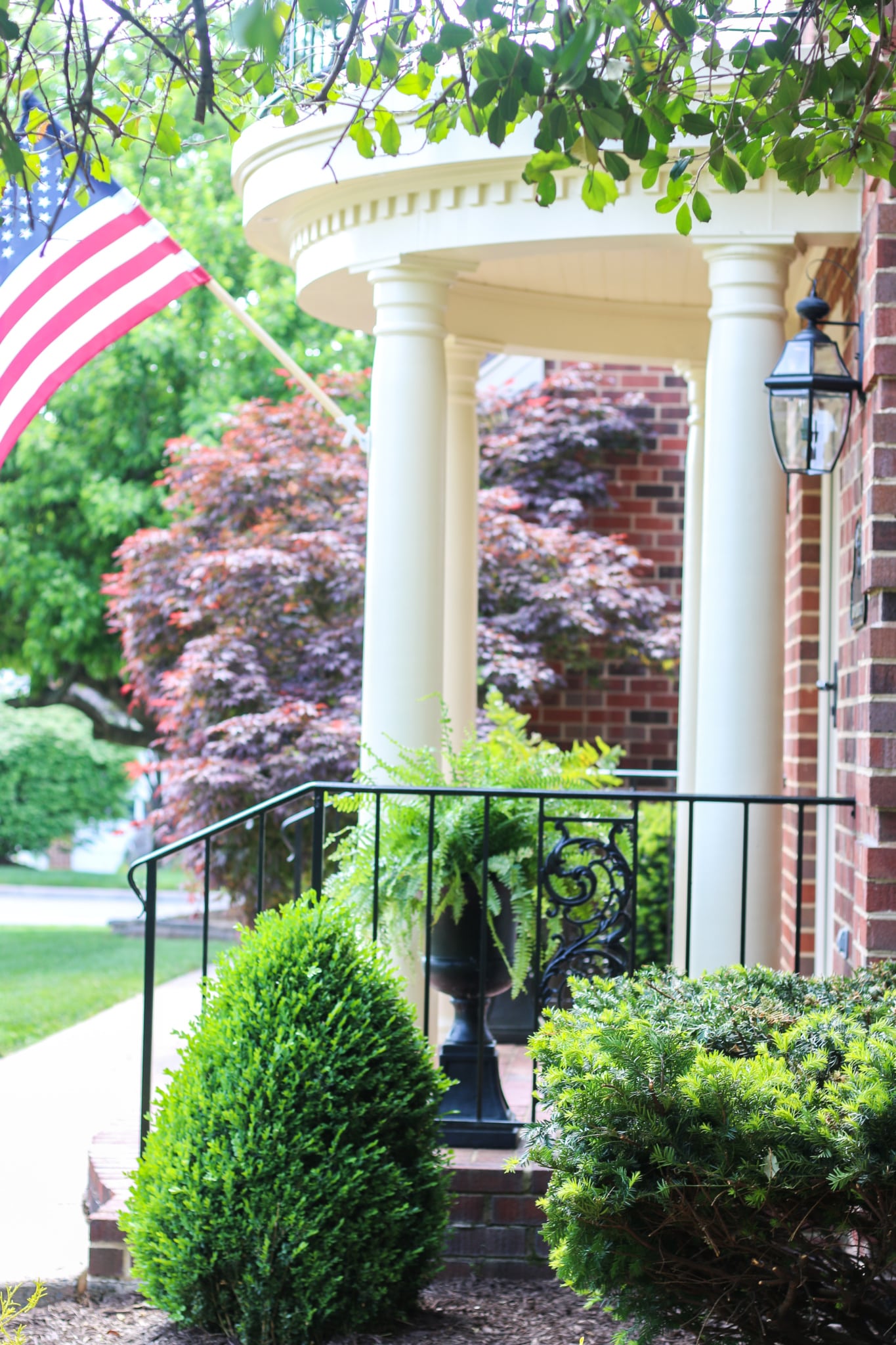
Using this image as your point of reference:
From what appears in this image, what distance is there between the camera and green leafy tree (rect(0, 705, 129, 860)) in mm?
23312

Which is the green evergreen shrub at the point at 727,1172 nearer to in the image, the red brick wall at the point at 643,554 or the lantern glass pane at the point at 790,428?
the lantern glass pane at the point at 790,428

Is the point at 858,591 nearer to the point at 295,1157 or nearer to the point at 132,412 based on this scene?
the point at 295,1157

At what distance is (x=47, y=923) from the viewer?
1650 centimetres

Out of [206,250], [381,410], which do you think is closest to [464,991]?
[381,410]

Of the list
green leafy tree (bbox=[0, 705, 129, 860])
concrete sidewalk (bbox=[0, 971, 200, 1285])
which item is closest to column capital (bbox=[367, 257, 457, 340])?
concrete sidewalk (bbox=[0, 971, 200, 1285])

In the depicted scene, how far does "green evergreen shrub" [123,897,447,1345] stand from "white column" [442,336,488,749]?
2656 mm

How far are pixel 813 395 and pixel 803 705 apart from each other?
5.75 feet

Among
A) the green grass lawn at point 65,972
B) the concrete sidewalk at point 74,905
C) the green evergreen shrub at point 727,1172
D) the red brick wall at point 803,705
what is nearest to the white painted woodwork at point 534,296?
the red brick wall at point 803,705

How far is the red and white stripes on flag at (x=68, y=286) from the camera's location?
4.52m

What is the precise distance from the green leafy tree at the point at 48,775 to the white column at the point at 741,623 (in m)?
20.4

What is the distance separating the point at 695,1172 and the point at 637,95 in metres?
1.93

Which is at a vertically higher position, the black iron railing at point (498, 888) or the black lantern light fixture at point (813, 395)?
the black lantern light fixture at point (813, 395)

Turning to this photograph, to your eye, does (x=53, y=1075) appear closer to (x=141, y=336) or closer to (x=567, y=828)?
(x=567, y=828)

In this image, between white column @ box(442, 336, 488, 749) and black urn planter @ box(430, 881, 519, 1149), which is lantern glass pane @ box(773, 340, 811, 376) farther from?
white column @ box(442, 336, 488, 749)
